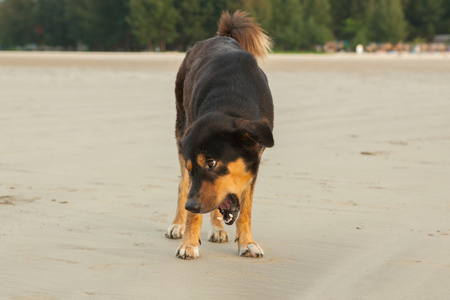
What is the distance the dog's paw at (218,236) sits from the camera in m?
5.58

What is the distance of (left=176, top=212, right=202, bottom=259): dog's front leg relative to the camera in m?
5.01

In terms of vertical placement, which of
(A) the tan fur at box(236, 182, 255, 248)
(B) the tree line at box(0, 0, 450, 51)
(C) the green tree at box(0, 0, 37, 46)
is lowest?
(C) the green tree at box(0, 0, 37, 46)

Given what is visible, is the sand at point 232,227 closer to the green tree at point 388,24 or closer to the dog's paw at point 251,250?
the dog's paw at point 251,250

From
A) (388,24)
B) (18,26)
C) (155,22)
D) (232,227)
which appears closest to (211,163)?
(232,227)

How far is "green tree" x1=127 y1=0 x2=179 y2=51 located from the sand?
82.3 metres

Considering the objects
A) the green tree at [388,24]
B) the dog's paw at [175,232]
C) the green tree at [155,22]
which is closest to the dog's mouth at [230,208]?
the dog's paw at [175,232]

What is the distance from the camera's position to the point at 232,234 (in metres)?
5.84

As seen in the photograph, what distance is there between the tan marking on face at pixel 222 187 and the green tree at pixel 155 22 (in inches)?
3550

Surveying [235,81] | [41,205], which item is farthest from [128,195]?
[235,81]

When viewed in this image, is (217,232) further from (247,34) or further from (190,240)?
(247,34)

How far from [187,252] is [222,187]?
0.69 metres

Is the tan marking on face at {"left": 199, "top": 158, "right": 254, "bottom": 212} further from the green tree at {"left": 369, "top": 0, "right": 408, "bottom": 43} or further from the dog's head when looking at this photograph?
the green tree at {"left": 369, "top": 0, "right": 408, "bottom": 43}

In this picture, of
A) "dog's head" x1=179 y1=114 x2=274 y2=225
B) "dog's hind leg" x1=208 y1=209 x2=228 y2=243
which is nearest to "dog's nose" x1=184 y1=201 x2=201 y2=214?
"dog's head" x1=179 y1=114 x2=274 y2=225

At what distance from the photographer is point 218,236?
5.58 metres
